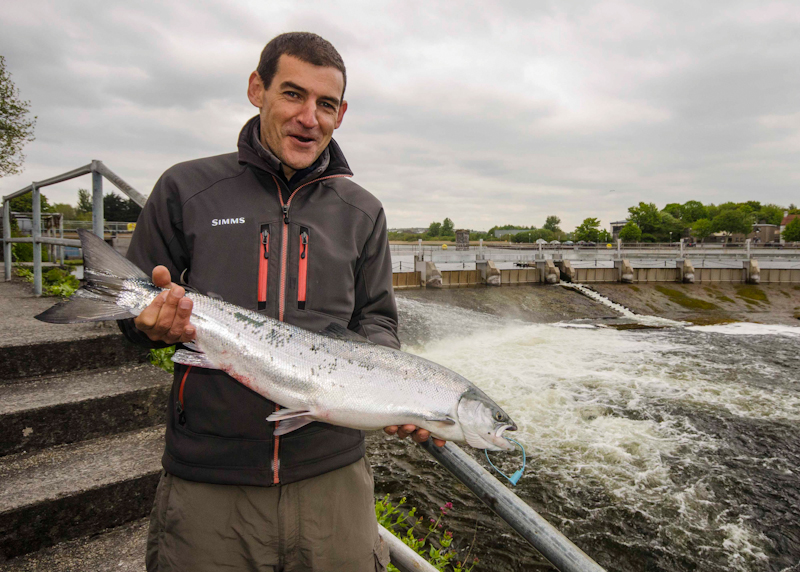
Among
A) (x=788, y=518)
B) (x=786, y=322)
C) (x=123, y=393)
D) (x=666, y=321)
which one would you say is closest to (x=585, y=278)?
(x=666, y=321)

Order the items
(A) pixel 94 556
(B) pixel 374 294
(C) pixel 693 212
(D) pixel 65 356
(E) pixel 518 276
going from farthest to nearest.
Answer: (C) pixel 693 212 < (E) pixel 518 276 < (D) pixel 65 356 < (A) pixel 94 556 < (B) pixel 374 294

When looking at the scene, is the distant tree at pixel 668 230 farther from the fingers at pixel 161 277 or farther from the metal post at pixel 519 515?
the fingers at pixel 161 277

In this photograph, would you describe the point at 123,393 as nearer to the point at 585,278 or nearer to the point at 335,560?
the point at 335,560

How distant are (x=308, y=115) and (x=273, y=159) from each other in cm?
28

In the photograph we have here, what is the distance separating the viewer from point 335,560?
7.02ft

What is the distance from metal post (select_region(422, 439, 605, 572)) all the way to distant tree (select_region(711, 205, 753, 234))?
152 metres

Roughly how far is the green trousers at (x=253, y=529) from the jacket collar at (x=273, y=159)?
1506 mm

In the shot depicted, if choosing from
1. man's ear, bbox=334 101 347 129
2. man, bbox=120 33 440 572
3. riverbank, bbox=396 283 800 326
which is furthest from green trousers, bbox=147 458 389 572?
riverbank, bbox=396 283 800 326

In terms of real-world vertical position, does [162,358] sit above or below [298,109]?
below

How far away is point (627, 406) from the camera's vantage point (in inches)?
451

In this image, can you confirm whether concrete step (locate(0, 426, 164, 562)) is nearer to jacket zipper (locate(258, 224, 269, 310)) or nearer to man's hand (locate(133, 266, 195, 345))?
man's hand (locate(133, 266, 195, 345))

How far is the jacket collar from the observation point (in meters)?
2.31

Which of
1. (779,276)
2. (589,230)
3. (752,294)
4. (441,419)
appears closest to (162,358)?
(441,419)

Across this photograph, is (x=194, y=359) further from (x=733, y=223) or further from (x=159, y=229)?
(x=733, y=223)
